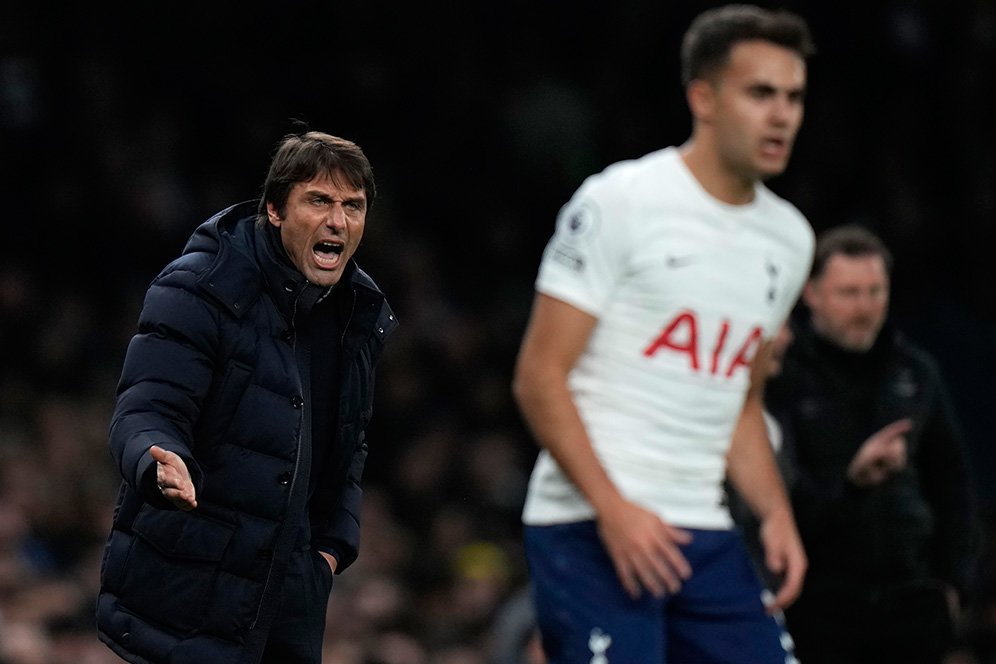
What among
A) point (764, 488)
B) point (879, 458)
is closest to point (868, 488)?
point (879, 458)

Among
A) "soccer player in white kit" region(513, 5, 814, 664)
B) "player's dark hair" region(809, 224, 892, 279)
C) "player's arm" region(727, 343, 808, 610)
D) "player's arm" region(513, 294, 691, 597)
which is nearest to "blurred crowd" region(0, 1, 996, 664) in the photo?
"player's dark hair" region(809, 224, 892, 279)

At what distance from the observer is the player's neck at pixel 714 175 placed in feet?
15.8

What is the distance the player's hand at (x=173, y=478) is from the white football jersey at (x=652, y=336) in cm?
132

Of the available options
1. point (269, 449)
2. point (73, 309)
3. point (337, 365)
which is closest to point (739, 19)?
point (337, 365)

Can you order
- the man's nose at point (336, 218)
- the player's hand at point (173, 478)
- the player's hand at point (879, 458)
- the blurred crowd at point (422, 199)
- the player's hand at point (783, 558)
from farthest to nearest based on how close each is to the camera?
the blurred crowd at point (422, 199)
the player's hand at point (879, 458)
the player's hand at point (783, 558)
the man's nose at point (336, 218)
the player's hand at point (173, 478)

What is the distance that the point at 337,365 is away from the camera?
406cm

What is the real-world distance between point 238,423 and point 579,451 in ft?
3.17

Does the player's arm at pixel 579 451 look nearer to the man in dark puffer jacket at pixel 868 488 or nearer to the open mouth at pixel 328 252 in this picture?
the open mouth at pixel 328 252

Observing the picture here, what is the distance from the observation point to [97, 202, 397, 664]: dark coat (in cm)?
375


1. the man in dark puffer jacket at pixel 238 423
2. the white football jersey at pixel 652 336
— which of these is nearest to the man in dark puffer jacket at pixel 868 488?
the white football jersey at pixel 652 336

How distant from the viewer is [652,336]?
463 centimetres

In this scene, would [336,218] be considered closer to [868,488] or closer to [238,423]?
[238,423]

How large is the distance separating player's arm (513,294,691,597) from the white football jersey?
0.24 ft

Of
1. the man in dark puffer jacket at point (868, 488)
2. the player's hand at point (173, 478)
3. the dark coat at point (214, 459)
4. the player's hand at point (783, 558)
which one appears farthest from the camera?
the man in dark puffer jacket at point (868, 488)
